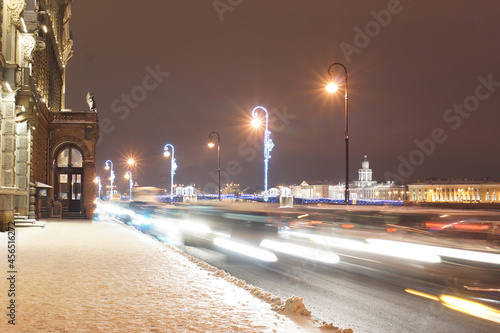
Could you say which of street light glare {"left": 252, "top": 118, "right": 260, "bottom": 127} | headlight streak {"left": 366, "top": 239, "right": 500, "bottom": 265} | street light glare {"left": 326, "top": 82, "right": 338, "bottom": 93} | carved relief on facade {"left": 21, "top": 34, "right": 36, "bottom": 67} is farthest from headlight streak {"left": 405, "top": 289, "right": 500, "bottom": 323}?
street light glare {"left": 252, "top": 118, "right": 260, "bottom": 127}

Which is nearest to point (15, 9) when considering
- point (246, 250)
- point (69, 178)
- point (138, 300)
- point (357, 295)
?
point (246, 250)

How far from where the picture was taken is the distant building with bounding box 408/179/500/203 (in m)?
152

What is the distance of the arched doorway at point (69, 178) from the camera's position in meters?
41.4

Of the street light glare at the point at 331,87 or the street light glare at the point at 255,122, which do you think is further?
the street light glare at the point at 255,122

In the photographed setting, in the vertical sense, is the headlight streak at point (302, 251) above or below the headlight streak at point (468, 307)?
above

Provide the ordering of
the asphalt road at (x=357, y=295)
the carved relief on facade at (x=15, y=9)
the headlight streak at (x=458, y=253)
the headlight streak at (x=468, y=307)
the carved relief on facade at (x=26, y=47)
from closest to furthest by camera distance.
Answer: the asphalt road at (x=357, y=295) → the headlight streak at (x=468, y=307) → the headlight streak at (x=458, y=253) → the carved relief on facade at (x=15, y=9) → the carved relief on facade at (x=26, y=47)

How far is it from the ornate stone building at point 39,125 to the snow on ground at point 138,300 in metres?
12.2

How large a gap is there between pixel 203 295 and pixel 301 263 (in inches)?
224

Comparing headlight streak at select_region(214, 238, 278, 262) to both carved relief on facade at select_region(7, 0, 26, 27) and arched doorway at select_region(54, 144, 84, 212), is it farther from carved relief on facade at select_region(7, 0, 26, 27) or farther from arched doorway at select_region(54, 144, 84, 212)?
arched doorway at select_region(54, 144, 84, 212)

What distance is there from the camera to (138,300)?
7.59 metres

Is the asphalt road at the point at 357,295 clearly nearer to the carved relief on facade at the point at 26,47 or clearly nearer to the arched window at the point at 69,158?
the carved relief on facade at the point at 26,47

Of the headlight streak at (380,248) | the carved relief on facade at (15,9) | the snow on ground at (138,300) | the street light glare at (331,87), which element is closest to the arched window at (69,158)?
the carved relief on facade at (15,9)

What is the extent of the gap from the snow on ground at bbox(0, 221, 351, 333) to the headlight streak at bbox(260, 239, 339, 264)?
3.72 meters

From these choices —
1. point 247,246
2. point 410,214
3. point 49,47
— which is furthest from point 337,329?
point 49,47
